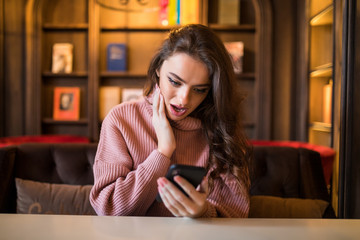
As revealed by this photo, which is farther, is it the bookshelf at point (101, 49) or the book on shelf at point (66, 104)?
the book on shelf at point (66, 104)

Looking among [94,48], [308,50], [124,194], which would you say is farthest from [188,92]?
[94,48]

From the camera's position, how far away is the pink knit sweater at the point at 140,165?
129 cm

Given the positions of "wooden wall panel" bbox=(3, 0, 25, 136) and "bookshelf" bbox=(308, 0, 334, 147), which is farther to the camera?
"wooden wall panel" bbox=(3, 0, 25, 136)

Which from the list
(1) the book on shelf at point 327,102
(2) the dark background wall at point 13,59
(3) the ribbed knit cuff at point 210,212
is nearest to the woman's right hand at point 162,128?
(3) the ribbed knit cuff at point 210,212

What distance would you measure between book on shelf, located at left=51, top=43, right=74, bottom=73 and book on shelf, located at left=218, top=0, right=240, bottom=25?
1.45 meters

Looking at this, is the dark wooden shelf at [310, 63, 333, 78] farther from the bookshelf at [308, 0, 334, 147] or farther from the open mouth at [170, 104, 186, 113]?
the open mouth at [170, 104, 186, 113]

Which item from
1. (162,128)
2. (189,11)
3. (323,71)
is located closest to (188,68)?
(162,128)

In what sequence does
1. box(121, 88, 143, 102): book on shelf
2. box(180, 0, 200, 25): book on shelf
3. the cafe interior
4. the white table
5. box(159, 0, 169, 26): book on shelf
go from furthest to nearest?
box(121, 88, 143, 102): book on shelf, box(159, 0, 169, 26): book on shelf, box(180, 0, 200, 25): book on shelf, the cafe interior, the white table

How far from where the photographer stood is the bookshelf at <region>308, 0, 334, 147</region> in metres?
2.73

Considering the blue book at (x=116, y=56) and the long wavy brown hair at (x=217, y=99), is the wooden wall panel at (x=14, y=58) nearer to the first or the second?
the blue book at (x=116, y=56)

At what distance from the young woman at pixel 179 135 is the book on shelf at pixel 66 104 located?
2.19 meters

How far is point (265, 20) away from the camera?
3424 millimetres

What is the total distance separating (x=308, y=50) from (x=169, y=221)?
261 cm

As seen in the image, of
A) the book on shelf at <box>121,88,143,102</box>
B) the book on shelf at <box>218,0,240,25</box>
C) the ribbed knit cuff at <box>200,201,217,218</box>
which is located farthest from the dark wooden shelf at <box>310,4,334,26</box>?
the ribbed knit cuff at <box>200,201,217,218</box>
